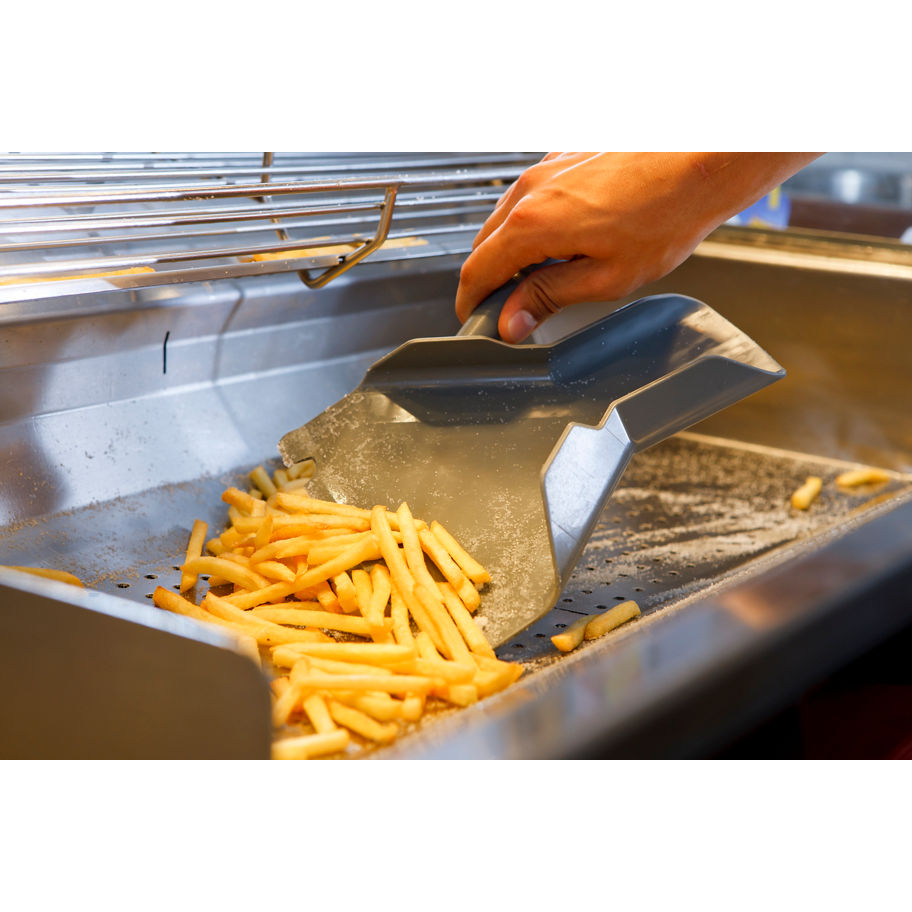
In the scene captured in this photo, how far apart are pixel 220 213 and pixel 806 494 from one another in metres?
1.44

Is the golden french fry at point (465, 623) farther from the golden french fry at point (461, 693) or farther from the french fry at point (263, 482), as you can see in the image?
the french fry at point (263, 482)

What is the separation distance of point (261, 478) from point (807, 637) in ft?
4.01

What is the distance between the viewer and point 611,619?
157cm

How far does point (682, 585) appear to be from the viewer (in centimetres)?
180

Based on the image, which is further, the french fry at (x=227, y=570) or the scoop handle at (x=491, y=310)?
the scoop handle at (x=491, y=310)

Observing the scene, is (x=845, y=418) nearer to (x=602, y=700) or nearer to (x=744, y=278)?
(x=744, y=278)

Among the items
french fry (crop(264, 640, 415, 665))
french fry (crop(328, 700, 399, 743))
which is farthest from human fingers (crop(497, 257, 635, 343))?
french fry (crop(328, 700, 399, 743))

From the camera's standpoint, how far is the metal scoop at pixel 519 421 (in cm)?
152

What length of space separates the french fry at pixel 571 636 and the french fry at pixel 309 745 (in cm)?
45

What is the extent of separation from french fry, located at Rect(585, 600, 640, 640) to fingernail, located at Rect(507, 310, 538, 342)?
533 millimetres

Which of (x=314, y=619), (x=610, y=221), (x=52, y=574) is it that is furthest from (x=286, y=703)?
(x=610, y=221)

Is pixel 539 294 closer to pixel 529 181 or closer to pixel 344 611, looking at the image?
pixel 529 181

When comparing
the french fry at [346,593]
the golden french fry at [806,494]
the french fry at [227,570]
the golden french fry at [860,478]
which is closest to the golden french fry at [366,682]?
the french fry at [346,593]

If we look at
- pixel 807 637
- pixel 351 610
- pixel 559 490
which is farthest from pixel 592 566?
pixel 807 637
